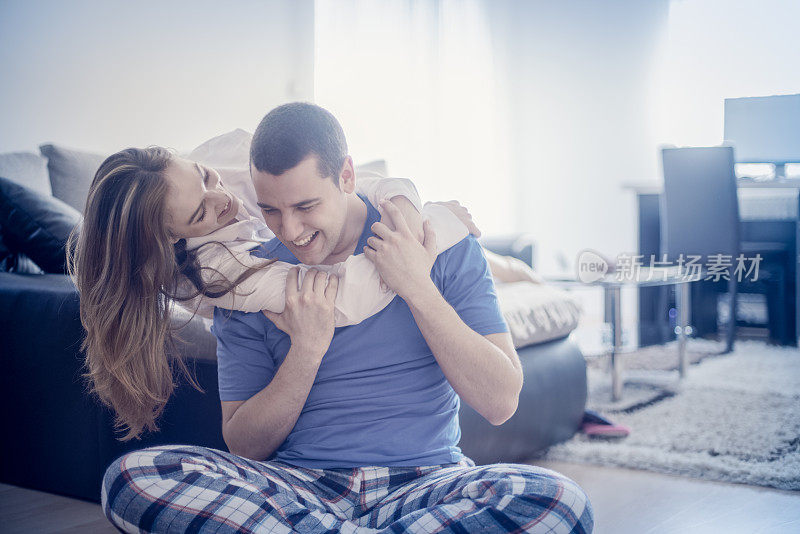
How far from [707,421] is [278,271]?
1750 mm

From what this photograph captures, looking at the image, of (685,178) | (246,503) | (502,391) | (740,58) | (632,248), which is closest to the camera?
(246,503)

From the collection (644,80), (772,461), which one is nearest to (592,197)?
(644,80)

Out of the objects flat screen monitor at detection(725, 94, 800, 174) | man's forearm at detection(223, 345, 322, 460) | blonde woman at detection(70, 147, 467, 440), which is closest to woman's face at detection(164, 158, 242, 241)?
blonde woman at detection(70, 147, 467, 440)

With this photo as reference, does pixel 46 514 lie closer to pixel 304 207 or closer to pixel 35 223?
pixel 35 223

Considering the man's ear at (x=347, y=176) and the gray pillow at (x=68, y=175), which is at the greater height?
the gray pillow at (x=68, y=175)

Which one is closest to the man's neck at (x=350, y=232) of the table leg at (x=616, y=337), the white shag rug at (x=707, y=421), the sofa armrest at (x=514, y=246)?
the white shag rug at (x=707, y=421)

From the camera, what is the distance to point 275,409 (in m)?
1.13

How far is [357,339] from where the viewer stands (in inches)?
47.4

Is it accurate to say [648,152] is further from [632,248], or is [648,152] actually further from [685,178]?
[685,178]

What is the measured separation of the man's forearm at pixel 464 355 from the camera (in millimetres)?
1085

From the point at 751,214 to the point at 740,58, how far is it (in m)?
1.58

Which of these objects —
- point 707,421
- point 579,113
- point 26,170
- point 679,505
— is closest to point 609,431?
point 707,421

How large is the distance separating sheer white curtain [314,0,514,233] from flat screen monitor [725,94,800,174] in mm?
1731

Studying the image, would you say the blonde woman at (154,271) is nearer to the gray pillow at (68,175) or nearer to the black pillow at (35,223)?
the black pillow at (35,223)
